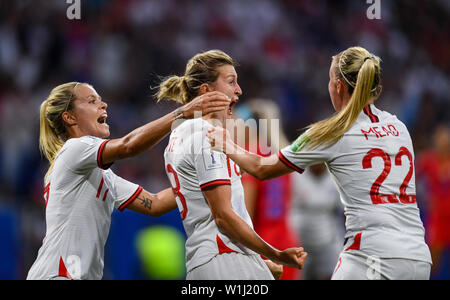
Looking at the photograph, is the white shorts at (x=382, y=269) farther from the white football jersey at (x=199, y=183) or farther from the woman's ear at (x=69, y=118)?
the woman's ear at (x=69, y=118)

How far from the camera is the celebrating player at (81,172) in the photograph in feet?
11.7

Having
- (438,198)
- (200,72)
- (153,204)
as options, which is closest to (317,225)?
(438,198)

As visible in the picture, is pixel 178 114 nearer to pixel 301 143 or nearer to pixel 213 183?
pixel 213 183

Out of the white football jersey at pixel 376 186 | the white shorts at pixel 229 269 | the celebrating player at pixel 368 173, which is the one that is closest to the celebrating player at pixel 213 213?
the white shorts at pixel 229 269

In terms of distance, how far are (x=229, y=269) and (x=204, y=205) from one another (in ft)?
1.30

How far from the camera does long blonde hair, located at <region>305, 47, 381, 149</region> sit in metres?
3.47

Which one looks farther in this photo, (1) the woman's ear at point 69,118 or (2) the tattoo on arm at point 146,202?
(2) the tattoo on arm at point 146,202

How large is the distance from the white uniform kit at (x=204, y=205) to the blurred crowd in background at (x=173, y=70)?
3.03 m

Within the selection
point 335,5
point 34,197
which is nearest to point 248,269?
point 34,197

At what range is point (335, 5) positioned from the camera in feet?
43.9

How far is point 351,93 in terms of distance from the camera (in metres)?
3.64

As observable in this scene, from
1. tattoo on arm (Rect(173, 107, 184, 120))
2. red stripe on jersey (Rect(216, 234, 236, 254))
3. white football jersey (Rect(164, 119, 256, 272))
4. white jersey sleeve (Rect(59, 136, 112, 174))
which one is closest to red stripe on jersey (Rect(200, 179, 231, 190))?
white football jersey (Rect(164, 119, 256, 272))

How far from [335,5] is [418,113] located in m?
3.43

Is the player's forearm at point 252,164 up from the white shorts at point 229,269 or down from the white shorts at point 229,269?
up
